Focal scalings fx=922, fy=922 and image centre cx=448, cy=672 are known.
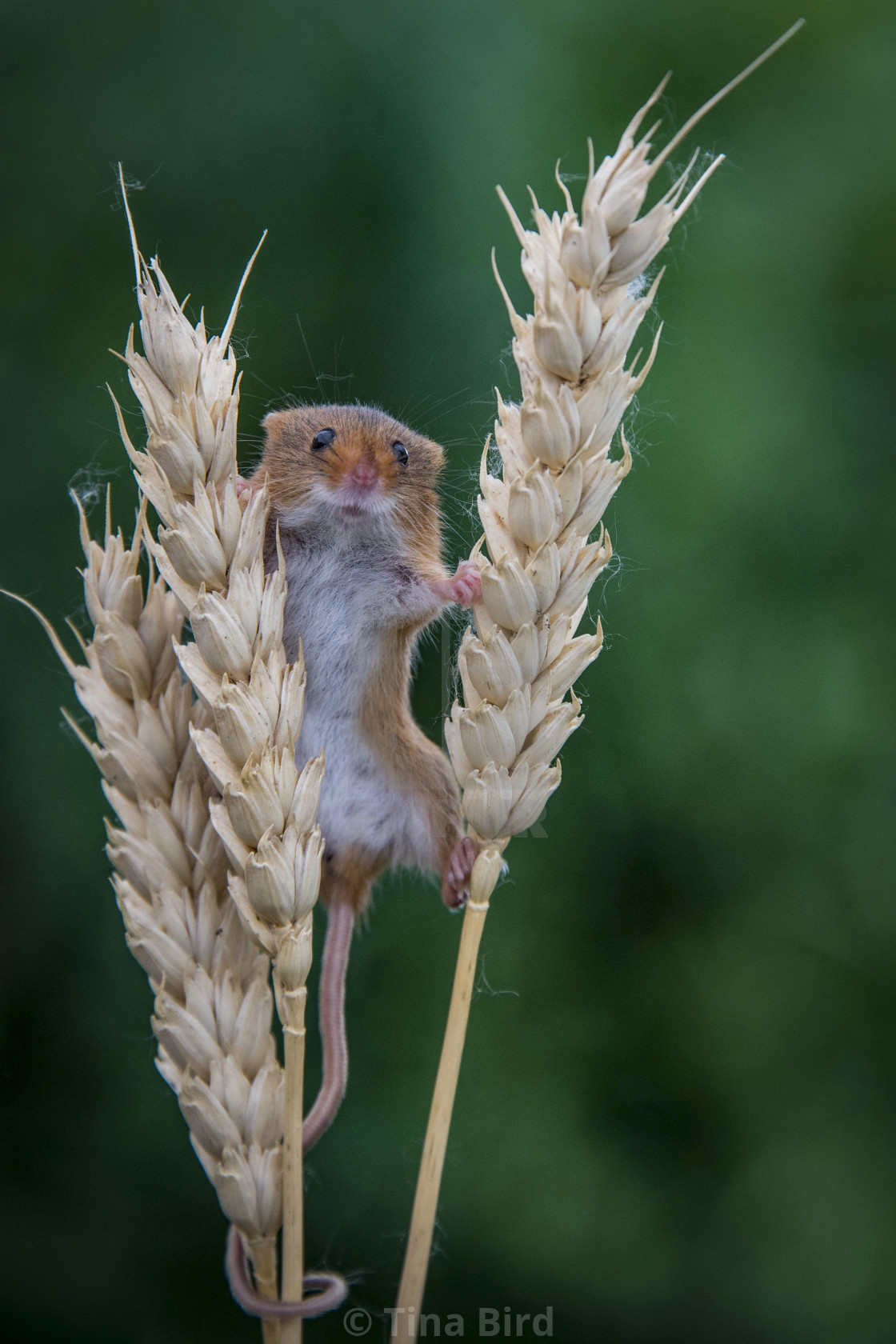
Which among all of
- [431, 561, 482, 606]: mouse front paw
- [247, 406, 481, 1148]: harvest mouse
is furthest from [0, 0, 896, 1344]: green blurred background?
[431, 561, 482, 606]: mouse front paw

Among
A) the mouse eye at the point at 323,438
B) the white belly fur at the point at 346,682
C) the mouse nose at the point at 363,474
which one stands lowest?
the white belly fur at the point at 346,682

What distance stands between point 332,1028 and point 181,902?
203 mm

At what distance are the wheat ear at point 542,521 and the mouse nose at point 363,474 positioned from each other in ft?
0.44

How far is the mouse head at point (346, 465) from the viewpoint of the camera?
828 mm

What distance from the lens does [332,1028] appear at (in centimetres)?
85

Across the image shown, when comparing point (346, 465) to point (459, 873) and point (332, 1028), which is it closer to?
point (459, 873)

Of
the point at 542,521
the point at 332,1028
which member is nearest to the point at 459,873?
the point at 332,1028

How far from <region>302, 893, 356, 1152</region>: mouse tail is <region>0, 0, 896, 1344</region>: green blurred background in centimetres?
22

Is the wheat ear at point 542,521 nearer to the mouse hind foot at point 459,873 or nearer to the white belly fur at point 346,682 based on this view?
the mouse hind foot at point 459,873

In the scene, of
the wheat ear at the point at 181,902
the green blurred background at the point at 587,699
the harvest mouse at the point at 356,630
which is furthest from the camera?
the green blurred background at the point at 587,699

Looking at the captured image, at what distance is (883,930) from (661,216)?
1.07 meters

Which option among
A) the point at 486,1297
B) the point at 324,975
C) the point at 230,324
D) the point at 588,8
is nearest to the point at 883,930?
the point at 486,1297

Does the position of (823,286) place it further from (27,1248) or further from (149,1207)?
(27,1248)

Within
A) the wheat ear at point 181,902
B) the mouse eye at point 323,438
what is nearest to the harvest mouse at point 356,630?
the mouse eye at point 323,438
